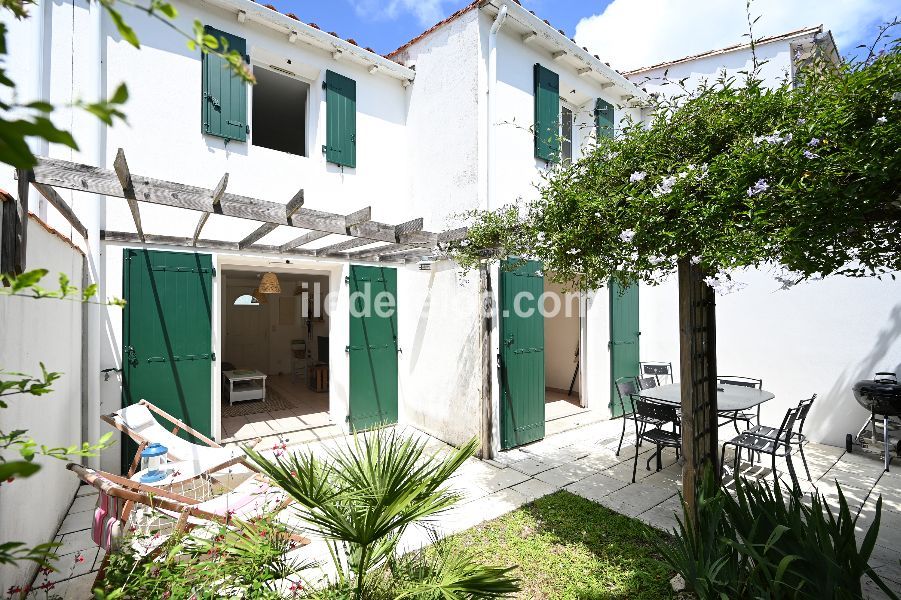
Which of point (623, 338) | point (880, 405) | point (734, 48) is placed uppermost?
point (734, 48)

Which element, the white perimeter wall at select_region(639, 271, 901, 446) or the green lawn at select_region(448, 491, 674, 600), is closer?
the green lawn at select_region(448, 491, 674, 600)

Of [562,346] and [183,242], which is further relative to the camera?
[562,346]

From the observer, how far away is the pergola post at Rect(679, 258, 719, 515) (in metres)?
3.59

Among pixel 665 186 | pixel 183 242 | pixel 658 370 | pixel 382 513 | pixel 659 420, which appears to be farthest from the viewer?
pixel 658 370

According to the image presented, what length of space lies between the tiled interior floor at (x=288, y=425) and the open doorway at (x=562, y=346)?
465cm

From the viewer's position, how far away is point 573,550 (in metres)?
3.76

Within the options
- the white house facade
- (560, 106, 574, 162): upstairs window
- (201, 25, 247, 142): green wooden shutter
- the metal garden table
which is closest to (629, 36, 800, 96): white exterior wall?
(560, 106, 574, 162): upstairs window

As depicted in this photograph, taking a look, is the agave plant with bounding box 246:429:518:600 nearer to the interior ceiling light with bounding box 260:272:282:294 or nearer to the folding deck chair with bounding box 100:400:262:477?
the folding deck chair with bounding box 100:400:262:477

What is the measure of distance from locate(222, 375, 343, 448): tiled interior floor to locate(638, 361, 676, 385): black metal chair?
19.2ft

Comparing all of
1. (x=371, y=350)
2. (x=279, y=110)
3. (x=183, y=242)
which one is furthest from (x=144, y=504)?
(x=279, y=110)

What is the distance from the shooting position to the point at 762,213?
2523 millimetres

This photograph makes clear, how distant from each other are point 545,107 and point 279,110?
517cm

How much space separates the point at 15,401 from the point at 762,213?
4.88m

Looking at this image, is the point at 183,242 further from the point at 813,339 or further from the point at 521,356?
the point at 813,339
